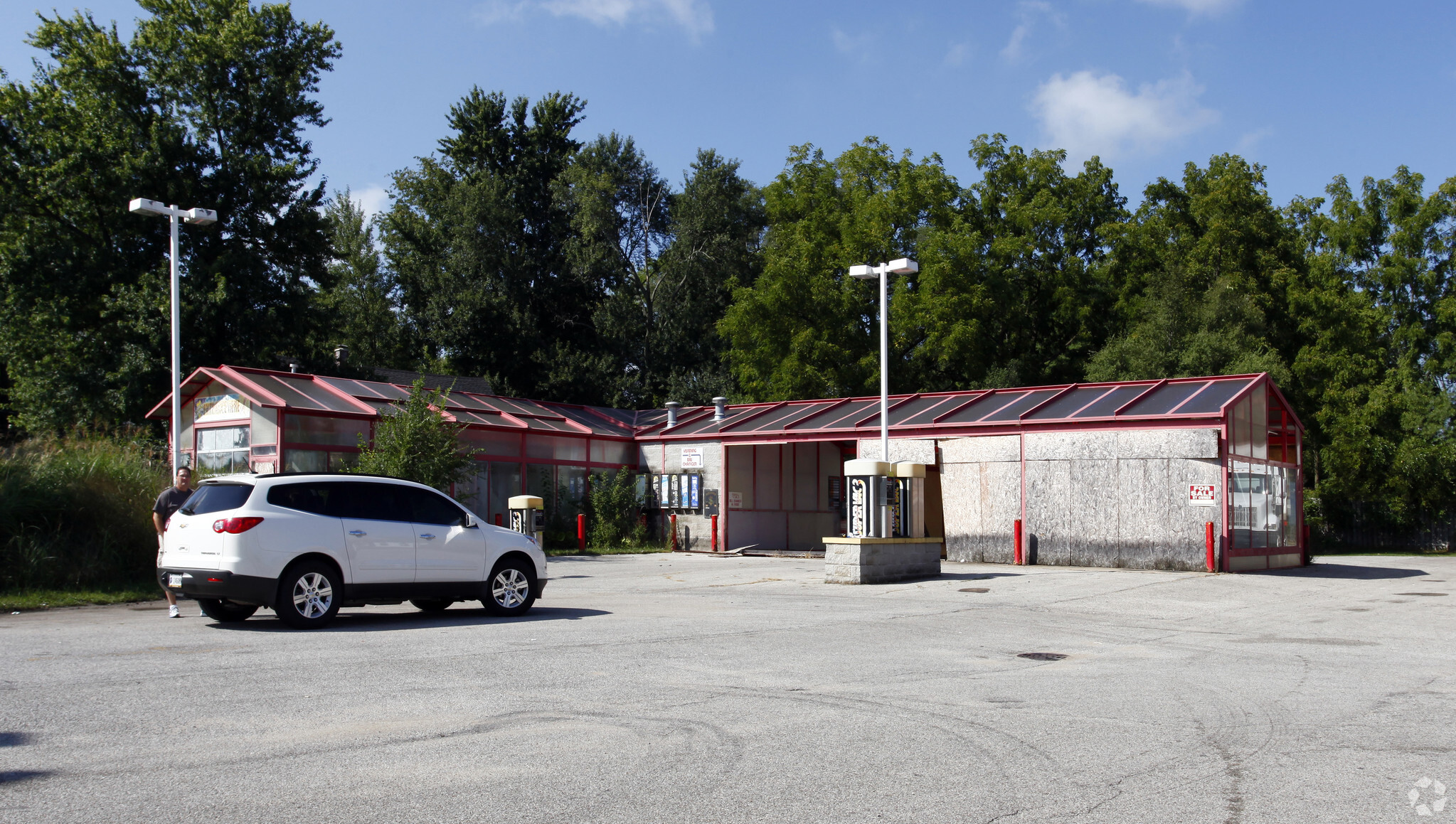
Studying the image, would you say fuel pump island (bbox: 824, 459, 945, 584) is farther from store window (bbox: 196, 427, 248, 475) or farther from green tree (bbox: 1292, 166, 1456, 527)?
green tree (bbox: 1292, 166, 1456, 527)

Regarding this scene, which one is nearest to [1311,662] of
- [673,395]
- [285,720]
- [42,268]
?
[285,720]

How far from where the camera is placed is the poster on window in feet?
82.9

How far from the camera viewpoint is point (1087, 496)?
23.3 meters

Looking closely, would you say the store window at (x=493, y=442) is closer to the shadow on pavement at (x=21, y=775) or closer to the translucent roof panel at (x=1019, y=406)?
the translucent roof panel at (x=1019, y=406)

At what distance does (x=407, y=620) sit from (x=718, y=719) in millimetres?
6979

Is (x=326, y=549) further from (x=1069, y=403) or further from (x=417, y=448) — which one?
(x=1069, y=403)

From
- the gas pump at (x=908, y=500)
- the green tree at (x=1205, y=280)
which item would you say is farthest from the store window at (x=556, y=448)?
the green tree at (x=1205, y=280)

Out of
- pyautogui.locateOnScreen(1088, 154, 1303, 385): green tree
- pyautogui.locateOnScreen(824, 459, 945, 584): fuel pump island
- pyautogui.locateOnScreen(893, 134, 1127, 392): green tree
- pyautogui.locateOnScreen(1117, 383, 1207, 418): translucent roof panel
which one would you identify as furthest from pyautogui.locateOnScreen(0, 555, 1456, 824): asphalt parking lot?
pyautogui.locateOnScreen(893, 134, 1127, 392): green tree

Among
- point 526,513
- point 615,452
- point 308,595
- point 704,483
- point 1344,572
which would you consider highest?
point 615,452

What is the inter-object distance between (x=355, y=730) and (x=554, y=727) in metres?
1.22

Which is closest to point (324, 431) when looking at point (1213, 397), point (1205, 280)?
point (1213, 397)

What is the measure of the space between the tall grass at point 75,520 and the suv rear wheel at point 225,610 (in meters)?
4.86

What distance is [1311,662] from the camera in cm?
1034

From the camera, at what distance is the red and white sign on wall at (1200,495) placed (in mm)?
21766
